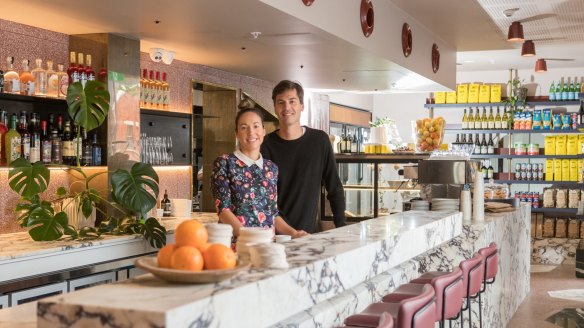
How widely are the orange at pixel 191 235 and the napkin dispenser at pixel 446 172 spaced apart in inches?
168

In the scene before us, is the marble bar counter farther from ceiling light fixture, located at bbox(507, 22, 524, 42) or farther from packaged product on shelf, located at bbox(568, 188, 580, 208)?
packaged product on shelf, located at bbox(568, 188, 580, 208)

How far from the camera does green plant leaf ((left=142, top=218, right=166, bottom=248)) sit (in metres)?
4.83

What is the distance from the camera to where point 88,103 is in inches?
191

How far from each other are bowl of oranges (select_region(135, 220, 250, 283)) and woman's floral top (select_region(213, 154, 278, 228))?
139 centimetres

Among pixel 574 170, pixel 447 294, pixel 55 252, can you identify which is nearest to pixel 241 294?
pixel 447 294

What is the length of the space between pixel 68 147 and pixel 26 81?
55 centimetres

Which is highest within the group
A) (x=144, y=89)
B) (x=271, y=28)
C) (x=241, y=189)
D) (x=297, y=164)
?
(x=271, y=28)

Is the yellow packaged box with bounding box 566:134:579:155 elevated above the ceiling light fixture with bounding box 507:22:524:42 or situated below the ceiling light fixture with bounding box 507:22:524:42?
below

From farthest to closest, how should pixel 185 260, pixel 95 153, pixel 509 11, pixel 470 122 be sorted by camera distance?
pixel 470 122 < pixel 509 11 < pixel 95 153 < pixel 185 260

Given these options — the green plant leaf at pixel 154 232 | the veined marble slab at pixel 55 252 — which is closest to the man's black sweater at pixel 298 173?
the green plant leaf at pixel 154 232

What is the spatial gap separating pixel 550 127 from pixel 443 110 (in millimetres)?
2143

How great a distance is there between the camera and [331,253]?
111 inches

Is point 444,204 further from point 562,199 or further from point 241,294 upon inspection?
point 562,199

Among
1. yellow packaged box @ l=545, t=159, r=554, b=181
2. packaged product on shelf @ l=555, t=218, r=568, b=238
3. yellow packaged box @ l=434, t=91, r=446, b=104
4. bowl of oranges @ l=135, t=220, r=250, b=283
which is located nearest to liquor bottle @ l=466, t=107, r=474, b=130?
yellow packaged box @ l=434, t=91, r=446, b=104
